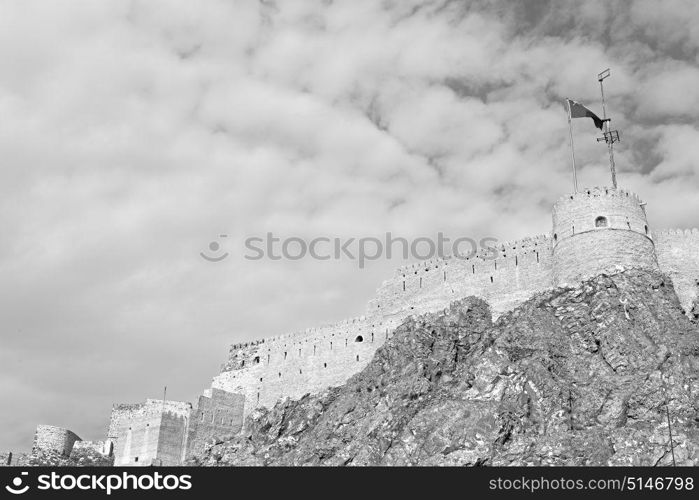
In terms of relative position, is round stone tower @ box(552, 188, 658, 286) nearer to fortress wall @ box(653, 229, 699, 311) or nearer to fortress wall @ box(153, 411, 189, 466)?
fortress wall @ box(653, 229, 699, 311)

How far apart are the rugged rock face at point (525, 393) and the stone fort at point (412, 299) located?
1717 mm

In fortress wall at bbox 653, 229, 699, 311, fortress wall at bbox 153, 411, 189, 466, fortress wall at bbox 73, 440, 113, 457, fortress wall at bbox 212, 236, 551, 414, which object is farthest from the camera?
fortress wall at bbox 73, 440, 113, 457

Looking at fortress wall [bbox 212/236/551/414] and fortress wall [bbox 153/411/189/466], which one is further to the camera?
fortress wall [bbox 153/411/189/466]

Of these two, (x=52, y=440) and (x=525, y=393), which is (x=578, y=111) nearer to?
(x=525, y=393)

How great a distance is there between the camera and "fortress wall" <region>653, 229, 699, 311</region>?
46000mm

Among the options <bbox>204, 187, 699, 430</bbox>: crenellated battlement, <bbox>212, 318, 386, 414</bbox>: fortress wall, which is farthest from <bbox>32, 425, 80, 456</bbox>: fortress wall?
<bbox>212, 318, 386, 414</bbox>: fortress wall

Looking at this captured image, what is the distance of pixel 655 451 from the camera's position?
36.2m

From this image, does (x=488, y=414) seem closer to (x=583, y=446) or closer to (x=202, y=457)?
(x=583, y=446)

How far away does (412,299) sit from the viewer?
176ft

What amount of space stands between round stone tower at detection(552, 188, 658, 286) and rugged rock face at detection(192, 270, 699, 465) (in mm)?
1363

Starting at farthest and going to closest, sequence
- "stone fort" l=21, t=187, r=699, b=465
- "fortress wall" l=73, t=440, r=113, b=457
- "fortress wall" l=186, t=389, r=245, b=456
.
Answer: "fortress wall" l=73, t=440, r=113, b=457, "fortress wall" l=186, t=389, r=245, b=456, "stone fort" l=21, t=187, r=699, b=465

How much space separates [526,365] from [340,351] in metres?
15.5

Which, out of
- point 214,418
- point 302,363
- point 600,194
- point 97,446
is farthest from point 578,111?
point 97,446
